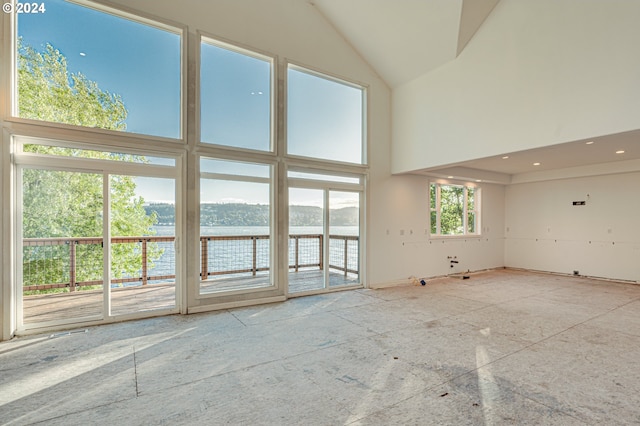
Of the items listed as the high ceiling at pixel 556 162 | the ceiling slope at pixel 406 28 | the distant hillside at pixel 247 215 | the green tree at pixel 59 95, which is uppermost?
the ceiling slope at pixel 406 28

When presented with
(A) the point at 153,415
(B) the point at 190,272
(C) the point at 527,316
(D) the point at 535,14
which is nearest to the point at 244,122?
(B) the point at 190,272

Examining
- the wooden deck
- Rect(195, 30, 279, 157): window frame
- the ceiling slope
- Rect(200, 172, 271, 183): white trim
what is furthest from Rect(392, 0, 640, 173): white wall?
the wooden deck

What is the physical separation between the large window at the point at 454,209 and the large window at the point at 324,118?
2.57m

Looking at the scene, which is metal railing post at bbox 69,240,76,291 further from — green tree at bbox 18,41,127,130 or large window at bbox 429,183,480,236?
large window at bbox 429,183,480,236

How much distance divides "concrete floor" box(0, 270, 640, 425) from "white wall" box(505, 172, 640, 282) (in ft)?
10.00

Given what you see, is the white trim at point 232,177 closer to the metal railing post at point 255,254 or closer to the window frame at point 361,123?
the window frame at point 361,123

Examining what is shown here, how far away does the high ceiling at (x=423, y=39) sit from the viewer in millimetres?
4801

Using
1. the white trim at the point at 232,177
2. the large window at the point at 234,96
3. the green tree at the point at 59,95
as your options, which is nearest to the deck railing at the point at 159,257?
the white trim at the point at 232,177

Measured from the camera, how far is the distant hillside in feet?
14.8

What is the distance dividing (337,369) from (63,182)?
4.00 m

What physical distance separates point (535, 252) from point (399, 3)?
24.1 ft

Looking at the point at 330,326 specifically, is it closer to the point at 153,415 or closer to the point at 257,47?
the point at 153,415

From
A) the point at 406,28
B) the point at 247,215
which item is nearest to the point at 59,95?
the point at 247,215

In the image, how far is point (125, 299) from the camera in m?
4.90
